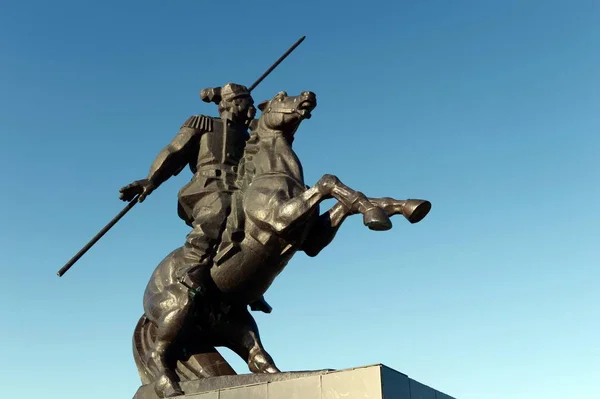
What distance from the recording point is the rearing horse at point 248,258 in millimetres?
7016

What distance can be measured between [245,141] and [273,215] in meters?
1.74

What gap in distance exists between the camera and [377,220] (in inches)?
247

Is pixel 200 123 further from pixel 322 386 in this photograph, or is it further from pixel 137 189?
pixel 322 386

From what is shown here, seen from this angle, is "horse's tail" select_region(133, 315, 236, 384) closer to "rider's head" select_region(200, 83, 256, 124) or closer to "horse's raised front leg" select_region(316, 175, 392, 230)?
"horse's raised front leg" select_region(316, 175, 392, 230)

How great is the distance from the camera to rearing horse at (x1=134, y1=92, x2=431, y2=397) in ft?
23.0

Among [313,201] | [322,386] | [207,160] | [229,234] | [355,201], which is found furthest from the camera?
[207,160]

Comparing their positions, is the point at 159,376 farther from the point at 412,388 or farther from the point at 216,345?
the point at 412,388

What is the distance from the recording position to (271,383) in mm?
6039

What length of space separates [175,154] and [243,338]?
226 cm

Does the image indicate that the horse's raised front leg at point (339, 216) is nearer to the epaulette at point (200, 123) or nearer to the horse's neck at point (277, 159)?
the horse's neck at point (277, 159)

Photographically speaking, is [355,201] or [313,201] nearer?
[355,201]

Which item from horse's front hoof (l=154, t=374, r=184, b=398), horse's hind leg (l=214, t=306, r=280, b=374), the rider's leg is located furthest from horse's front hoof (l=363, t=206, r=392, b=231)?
horse's front hoof (l=154, t=374, r=184, b=398)

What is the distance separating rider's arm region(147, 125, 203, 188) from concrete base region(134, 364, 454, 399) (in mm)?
2658

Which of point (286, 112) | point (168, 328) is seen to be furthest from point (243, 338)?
point (286, 112)
